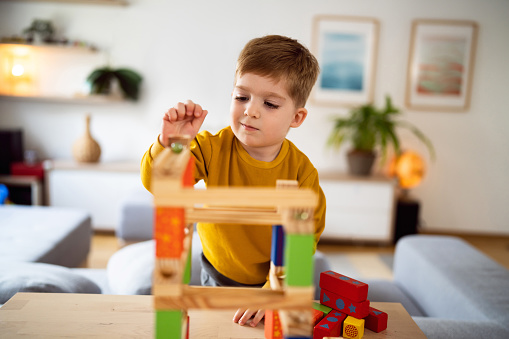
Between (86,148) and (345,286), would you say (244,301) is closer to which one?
(345,286)

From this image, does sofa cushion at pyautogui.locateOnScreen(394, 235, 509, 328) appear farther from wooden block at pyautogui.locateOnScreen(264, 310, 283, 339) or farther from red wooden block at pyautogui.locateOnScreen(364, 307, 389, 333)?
wooden block at pyautogui.locateOnScreen(264, 310, 283, 339)

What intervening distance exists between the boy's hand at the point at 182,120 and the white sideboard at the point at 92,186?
9.23ft

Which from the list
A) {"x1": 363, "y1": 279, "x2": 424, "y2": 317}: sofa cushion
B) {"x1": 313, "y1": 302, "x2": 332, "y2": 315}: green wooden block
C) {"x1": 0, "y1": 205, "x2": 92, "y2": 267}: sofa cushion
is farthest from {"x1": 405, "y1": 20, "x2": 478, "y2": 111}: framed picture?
{"x1": 313, "y1": 302, "x2": 332, "y2": 315}: green wooden block

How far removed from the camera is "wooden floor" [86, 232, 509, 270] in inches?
132

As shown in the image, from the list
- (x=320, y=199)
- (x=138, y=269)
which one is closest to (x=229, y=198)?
(x=320, y=199)

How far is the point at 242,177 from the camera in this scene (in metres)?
1.15

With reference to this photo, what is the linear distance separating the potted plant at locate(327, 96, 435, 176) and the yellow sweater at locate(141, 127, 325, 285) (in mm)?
2562

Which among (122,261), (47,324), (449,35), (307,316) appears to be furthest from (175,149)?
(449,35)

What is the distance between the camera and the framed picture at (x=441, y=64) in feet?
12.8

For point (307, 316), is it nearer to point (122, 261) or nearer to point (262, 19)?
point (122, 261)

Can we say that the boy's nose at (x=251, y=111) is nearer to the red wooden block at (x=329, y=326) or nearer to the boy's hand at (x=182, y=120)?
the boy's hand at (x=182, y=120)

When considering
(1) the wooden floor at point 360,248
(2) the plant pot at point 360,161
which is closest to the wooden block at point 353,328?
(1) the wooden floor at point 360,248

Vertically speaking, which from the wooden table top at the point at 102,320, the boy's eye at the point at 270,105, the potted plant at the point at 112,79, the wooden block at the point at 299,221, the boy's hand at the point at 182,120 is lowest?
the wooden table top at the point at 102,320

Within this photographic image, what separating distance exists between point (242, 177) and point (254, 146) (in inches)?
3.7
